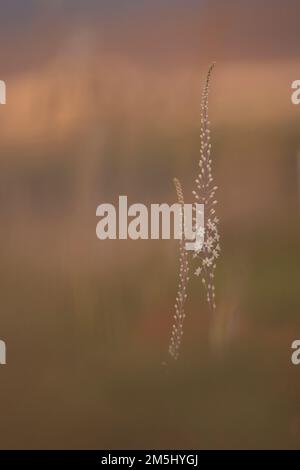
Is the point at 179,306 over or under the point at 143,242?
under

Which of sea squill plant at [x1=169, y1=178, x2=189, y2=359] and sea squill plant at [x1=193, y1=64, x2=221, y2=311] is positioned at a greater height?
sea squill plant at [x1=193, y1=64, x2=221, y2=311]

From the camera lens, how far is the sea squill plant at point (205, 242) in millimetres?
1625

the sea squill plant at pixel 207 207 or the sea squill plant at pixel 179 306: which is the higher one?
the sea squill plant at pixel 207 207

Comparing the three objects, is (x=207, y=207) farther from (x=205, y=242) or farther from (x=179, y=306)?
(x=179, y=306)

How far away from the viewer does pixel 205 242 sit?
1.63 metres

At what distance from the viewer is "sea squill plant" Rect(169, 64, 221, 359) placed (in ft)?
5.33

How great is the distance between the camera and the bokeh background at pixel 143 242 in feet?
5.30

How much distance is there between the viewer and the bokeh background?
1.62m

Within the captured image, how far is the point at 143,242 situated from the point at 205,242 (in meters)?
0.18

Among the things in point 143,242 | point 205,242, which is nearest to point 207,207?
point 205,242

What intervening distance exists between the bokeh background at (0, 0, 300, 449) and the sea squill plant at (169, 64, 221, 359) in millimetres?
19

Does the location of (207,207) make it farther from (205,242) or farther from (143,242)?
(143,242)

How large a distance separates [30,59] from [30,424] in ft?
3.46

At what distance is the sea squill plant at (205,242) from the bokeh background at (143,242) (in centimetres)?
2
